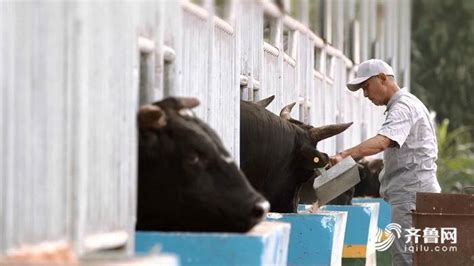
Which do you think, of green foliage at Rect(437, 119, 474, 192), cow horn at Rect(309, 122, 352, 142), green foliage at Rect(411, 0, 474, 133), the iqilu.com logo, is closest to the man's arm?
cow horn at Rect(309, 122, 352, 142)

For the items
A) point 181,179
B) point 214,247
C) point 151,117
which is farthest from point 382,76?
point 214,247

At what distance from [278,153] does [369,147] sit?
2.52 ft

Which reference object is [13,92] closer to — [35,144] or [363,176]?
[35,144]

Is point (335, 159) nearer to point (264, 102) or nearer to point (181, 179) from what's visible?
point (264, 102)

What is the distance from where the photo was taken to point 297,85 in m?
15.3

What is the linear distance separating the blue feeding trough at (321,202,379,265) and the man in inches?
65.3

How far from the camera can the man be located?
11789 mm

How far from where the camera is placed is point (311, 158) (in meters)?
12.1

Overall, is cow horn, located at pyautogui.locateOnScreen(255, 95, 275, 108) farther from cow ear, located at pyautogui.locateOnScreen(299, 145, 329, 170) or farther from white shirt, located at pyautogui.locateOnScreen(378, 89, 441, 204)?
white shirt, located at pyautogui.locateOnScreen(378, 89, 441, 204)

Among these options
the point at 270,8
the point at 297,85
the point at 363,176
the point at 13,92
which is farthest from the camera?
the point at 363,176

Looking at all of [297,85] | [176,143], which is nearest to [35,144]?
[176,143]

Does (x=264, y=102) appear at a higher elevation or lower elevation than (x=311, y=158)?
higher

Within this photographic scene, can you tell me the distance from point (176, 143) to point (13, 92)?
2047 mm

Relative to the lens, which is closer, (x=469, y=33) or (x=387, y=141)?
(x=387, y=141)
